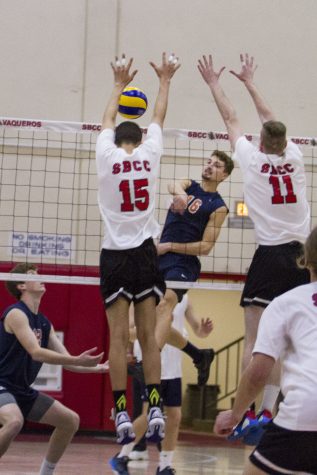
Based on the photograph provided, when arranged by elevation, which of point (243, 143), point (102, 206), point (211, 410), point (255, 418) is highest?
point (243, 143)

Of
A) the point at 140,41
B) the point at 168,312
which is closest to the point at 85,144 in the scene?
the point at 140,41

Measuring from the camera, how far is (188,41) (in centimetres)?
1454

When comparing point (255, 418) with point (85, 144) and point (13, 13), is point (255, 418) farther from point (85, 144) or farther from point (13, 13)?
point (13, 13)

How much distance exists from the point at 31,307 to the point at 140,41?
662cm

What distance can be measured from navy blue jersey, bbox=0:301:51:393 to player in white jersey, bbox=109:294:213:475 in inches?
66.5

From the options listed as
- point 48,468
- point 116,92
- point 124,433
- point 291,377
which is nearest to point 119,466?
point 48,468

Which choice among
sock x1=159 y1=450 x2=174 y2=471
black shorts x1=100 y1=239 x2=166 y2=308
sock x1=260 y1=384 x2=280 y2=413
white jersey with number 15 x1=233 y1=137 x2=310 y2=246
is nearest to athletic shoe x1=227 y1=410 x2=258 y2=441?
sock x1=260 y1=384 x2=280 y2=413

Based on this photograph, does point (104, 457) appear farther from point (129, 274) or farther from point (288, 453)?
point (288, 453)

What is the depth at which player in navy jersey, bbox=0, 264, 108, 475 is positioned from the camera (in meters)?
8.22

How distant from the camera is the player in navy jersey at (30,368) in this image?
27.0ft

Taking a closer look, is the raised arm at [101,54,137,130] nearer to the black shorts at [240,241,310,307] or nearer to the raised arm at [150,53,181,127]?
the raised arm at [150,53,181,127]

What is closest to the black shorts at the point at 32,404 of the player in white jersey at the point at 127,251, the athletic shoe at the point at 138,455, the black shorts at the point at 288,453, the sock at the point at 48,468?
the sock at the point at 48,468

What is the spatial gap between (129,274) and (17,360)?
1.19 m

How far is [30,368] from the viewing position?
8.63 metres
